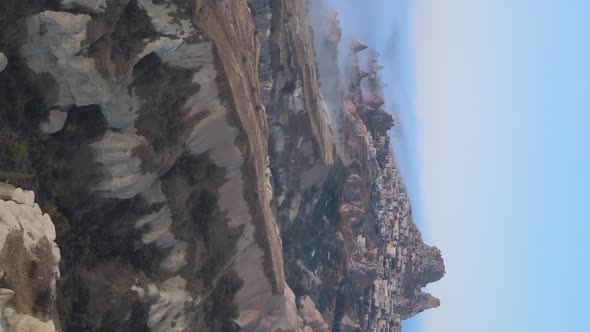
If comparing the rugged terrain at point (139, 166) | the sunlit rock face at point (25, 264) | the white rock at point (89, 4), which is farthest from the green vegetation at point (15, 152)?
the white rock at point (89, 4)

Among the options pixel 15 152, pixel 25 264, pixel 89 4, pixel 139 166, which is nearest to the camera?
pixel 25 264

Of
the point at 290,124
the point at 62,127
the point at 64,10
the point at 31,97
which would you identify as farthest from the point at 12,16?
the point at 290,124

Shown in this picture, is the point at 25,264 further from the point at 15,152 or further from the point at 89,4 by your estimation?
the point at 89,4

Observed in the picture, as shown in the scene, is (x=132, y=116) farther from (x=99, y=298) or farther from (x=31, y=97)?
(x=99, y=298)

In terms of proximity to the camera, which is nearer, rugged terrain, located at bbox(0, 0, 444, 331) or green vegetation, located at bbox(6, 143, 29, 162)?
green vegetation, located at bbox(6, 143, 29, 162)

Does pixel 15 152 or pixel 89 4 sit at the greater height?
pixel 89 4

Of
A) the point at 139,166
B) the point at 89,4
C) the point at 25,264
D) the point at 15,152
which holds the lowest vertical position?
the point at 25,264

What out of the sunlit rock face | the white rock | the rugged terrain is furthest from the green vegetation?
the white rock

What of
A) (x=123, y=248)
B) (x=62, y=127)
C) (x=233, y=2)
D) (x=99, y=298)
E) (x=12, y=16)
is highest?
(x=233, y=2)

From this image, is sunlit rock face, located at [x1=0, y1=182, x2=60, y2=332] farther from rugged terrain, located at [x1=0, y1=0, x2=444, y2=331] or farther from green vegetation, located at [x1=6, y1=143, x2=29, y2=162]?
green vegetation, located at [x1=6, y1=143, x2=29, y2=162]

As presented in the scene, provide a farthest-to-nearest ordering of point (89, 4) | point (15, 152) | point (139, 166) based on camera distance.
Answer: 1. point (139, 166)
2. point (89, 4)
3. point (15, 152)

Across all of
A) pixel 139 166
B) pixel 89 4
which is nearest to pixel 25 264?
pixel 139 166
